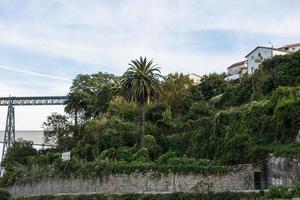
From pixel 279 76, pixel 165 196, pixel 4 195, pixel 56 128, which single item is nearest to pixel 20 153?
pixel 56 128

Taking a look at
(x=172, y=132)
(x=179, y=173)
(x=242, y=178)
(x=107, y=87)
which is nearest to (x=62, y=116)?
(x=107, y=87)

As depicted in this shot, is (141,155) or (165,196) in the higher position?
(141,155)

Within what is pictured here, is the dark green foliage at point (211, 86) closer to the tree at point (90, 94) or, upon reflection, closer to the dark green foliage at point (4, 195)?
the tree at point (90, 94)

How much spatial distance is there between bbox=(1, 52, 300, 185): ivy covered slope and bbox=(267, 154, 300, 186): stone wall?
0.90 metres

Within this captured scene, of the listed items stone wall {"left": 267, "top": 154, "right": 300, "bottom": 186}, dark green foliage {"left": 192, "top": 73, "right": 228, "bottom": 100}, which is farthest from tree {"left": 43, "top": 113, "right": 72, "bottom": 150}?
stone wall {"left": 267, "top": 154, "right": 300, "bottom": 186}

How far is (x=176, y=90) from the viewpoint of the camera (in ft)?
291

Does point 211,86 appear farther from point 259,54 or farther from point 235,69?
point 235,69

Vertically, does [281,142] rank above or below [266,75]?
below

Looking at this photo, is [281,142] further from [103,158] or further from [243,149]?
[103,158]

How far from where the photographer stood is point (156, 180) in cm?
5472

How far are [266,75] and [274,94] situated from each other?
20289mm

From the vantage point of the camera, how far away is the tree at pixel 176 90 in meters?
86.4

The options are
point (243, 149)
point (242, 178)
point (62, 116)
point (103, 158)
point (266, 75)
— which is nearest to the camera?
point (242, 178)

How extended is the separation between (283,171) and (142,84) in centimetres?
2584
